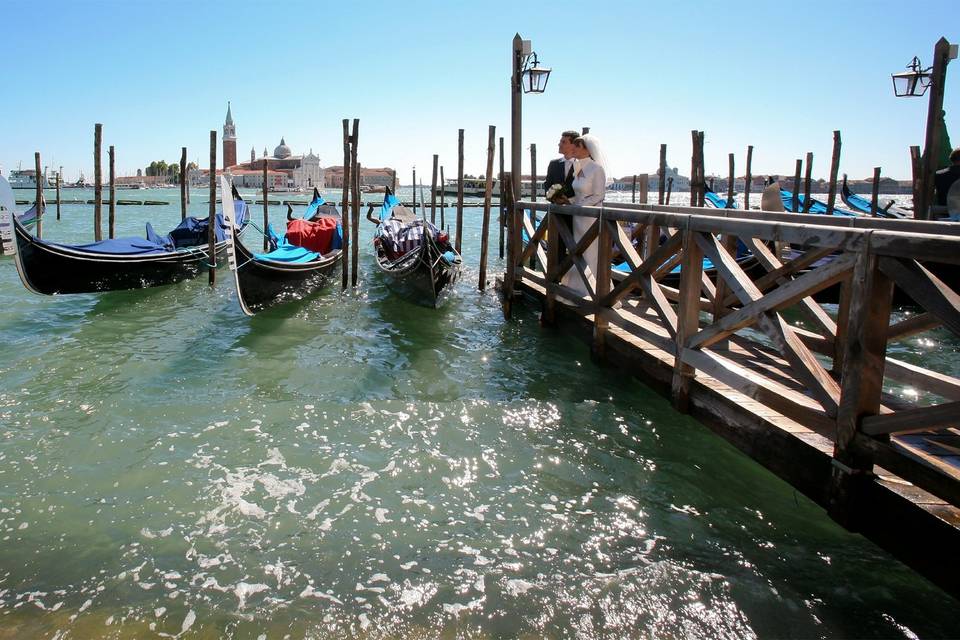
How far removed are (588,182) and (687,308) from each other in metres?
2.04

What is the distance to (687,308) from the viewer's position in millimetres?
3088

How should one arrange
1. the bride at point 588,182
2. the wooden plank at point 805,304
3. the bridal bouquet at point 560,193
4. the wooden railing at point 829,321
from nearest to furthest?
the wooden railing at point 829,321, the wooden plank at point 805,304, the bride at point 588,182, the bridal bouquet at point 560,193

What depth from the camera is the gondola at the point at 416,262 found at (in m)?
6.79

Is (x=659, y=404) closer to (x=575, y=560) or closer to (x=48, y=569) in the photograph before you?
(x=575, y=560)

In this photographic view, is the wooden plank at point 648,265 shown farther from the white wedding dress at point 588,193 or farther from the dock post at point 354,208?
the dock post at point 354,208

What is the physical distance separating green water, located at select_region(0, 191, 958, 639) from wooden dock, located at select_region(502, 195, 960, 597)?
27cm

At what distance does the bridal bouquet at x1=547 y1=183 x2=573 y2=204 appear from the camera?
5.08m

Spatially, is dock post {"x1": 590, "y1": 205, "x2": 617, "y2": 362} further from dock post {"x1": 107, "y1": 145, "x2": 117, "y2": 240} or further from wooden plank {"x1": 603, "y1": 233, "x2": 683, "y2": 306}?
dock post {"x1": 107, "y1": 145, "x2": 117, "y2": 240}

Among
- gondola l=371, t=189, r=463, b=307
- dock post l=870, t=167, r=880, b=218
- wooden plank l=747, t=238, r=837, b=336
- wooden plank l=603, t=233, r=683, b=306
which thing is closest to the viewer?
wooden plank l=747, t=238, r=837, b=336

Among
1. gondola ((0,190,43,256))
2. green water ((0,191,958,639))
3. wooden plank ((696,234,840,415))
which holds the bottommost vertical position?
green water ((0,191,958,639))

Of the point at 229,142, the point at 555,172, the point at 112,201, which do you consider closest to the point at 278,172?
the point at 229,142

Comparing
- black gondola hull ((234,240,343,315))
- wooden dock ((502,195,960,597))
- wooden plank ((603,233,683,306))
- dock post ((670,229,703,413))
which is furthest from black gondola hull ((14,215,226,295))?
dock post ((670,229,703,413))

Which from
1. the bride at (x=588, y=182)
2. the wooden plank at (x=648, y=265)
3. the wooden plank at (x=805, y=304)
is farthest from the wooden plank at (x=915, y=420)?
the bride at (x=588, y=182)

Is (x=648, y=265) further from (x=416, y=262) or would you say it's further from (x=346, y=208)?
(x=346, y=208)
